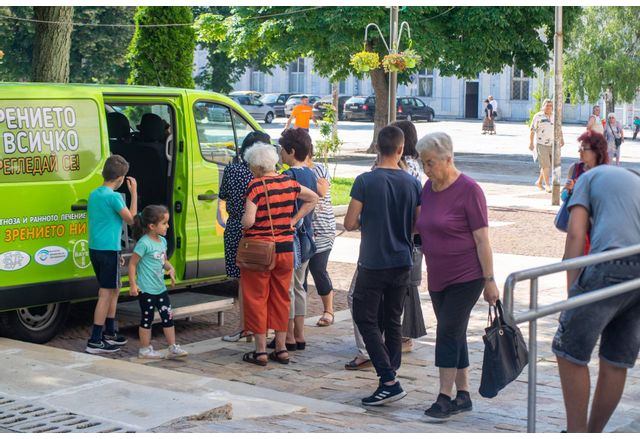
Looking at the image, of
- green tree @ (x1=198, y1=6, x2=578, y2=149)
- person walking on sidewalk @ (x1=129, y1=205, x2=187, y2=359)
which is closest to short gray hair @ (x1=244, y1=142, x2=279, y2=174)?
person walking on sidewalk @ (x1=129, y1=205, x2=187, y2=359)

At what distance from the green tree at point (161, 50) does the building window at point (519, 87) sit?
4085 centimetres

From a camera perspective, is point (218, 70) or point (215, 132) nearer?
point (215, 132)

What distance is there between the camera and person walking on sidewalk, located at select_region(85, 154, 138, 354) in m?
8.54

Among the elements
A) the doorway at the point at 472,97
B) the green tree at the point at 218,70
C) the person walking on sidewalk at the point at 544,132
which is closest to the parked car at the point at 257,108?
the green tree at the point at 218,70

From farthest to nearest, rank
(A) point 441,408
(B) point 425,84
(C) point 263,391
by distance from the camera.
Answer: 1. (B) point 425,84
2. (C) point 263,391
3. (A) point 441,408

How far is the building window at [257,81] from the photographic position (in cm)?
7356

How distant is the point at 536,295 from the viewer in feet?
17.9

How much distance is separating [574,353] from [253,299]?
321cm

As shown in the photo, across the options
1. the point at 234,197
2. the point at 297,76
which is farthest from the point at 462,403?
the point at 297,76

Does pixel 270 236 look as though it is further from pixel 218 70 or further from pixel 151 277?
pixel 218 70

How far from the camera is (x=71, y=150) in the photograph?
8867 mm

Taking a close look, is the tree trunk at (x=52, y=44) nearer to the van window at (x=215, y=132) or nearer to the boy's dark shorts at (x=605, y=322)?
the van window at (x=215, y=132)

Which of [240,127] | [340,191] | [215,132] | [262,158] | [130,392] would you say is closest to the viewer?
[130,392]

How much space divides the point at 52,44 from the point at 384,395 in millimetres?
9668
